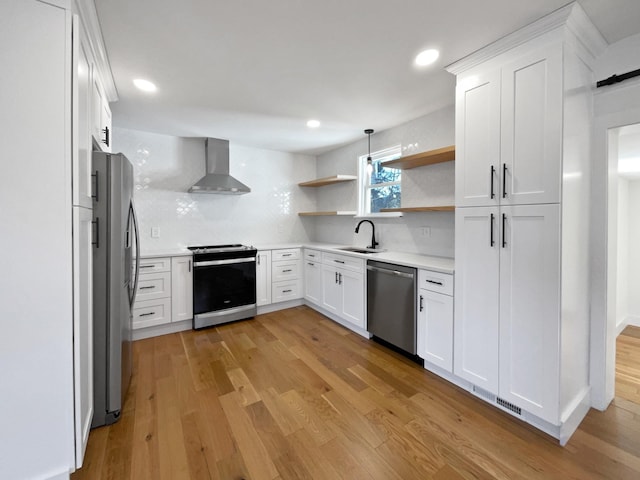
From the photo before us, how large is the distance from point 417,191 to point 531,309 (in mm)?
1782

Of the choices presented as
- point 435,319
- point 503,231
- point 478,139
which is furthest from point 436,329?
point 478,139

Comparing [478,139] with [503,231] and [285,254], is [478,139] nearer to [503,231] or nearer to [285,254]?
[503,231]

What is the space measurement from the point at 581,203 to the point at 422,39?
1452mm

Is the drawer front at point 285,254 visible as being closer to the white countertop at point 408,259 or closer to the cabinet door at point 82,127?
the white countertop at point 408,259

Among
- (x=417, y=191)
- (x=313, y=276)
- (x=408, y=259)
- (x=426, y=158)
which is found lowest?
(x=313, y=276)

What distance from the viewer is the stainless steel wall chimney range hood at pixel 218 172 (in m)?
3.67

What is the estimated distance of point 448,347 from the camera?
7.23 feet

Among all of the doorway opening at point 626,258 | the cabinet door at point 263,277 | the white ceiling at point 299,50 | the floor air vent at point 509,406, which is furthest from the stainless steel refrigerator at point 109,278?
the doorway opening at point 626,258

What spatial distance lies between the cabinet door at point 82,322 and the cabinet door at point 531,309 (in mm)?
2379

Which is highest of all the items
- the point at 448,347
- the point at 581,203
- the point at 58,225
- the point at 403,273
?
the point at 581,203

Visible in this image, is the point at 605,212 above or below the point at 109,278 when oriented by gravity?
above

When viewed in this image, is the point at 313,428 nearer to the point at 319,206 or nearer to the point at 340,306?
the point at 340,306

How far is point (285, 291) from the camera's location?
402cm

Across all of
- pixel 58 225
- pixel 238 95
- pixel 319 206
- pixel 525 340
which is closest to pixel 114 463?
pixel 58 225
